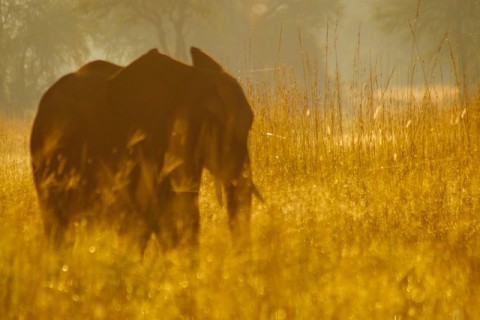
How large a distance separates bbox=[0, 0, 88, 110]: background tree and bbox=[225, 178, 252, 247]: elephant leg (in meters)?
29.1

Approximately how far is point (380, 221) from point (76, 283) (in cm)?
165

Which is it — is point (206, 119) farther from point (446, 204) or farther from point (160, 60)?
point (446, 204)

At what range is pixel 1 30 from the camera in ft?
98.7

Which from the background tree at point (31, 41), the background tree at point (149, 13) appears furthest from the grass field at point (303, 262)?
the background tree at point (31, 41)

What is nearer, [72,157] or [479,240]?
[72,157]

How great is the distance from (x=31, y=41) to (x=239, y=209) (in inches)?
1201

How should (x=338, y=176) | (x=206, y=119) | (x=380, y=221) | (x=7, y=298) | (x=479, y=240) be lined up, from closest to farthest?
(x=7, y=298) < (x=206, y=119) < (x=479, y=240) < (x=380, y=221) < (x=338, y=176)

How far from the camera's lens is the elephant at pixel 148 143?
7.61 ft

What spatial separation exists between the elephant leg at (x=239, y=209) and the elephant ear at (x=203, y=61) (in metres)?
0.43

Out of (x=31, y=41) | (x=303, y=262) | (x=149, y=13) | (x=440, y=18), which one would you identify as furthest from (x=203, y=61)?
(x=31, y=41)

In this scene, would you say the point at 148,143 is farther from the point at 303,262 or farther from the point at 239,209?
the point at 303,262

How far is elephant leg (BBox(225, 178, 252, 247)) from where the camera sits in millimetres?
2465

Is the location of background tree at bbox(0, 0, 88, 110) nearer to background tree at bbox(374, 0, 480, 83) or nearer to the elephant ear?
background tree at bbox(374, 0, 480, 83)

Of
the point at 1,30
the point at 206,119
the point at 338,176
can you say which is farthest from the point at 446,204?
the point at 1,30
